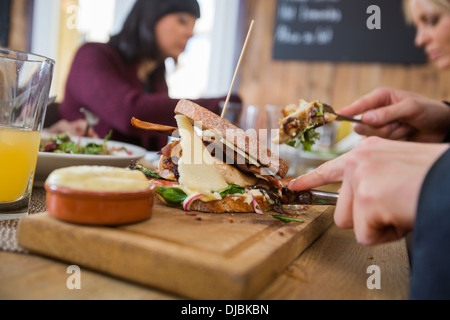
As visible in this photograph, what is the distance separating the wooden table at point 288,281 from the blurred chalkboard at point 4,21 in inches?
279

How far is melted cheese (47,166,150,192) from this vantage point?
→ 3.03ft

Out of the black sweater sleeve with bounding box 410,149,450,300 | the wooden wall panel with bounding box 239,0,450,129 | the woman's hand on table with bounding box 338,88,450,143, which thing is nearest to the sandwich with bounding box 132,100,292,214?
the black sweater sleeve with bounding box 410,149,450,300

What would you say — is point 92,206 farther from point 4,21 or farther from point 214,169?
point 4,21

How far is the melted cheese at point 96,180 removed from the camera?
92cm

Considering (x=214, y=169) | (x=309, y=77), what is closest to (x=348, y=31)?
(x=309, y=77)

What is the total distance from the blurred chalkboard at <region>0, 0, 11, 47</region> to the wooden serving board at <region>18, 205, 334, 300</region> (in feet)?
23.1

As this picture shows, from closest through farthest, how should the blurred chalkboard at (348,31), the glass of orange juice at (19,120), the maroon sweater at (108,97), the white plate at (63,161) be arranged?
the glass of orange juice at (19,120)
the white plate at (63,161)
the maroon sweater at (108,97)
the blurred chalkboard at (348,31)

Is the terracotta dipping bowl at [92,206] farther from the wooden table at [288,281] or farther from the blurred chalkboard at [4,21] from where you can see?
the blurred chalkboard at [4,21]

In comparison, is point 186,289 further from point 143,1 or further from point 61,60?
point 61,60

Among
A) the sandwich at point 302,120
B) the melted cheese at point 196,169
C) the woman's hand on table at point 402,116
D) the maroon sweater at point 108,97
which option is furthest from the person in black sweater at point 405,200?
the maroon sweater at point 108,97

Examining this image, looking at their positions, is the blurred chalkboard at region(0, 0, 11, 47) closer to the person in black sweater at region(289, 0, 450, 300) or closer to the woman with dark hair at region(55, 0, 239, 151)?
the woman with dark hair at region(55, 0, 239, 151)

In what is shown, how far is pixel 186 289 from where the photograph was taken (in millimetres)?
809

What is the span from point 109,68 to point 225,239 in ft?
10.0

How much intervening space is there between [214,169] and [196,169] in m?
0.07
